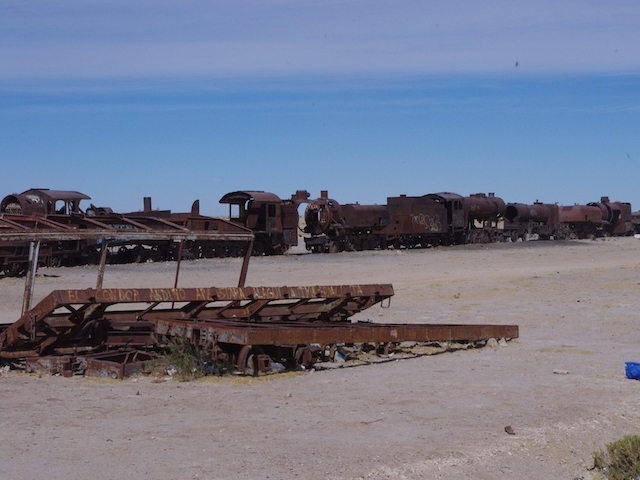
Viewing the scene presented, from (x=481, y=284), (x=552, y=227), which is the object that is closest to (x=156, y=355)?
(x=481, y=284)

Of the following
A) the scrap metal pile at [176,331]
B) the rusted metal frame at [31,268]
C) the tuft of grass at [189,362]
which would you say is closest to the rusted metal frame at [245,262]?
the scrap metal pile at [176,331]

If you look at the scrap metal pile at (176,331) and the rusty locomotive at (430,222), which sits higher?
the rusty locomotive at (430,222)

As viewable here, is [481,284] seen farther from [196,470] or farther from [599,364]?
[196,470]

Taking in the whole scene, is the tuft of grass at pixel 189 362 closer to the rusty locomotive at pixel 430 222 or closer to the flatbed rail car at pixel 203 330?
the flatbed rail car at pixel 203 330

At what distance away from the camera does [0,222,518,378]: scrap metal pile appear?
9.19 metres

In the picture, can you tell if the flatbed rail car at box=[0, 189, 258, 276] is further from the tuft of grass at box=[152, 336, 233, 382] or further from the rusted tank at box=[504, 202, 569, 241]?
the rusted tank at box=[504, 202, 569, 241]

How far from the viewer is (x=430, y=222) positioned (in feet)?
142

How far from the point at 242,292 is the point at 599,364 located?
4.24 meters

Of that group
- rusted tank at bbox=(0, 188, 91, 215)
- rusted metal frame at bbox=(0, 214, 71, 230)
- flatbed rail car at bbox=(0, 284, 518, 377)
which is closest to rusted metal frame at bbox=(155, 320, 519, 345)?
flatbed rail car at bbox=(0, 284, 518, 377)

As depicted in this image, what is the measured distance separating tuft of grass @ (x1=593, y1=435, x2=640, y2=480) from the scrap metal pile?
363 centimetres

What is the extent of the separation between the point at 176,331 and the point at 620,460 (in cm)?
486

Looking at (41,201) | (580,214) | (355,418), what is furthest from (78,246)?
(580,214)

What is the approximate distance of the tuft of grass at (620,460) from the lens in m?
6.23

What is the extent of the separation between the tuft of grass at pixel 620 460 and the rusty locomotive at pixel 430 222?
31.7 metres
